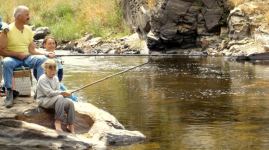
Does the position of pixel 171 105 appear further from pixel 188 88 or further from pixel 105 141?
pixel 105 141

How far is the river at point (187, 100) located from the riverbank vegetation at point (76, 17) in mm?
→ 13997

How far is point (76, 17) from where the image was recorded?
1783 inches

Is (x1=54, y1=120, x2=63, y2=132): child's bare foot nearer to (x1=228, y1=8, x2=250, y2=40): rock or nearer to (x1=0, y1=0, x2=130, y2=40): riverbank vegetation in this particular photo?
(x1=228, y1=8, x2=250, y2=40): rock

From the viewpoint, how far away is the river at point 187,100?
1081 cm

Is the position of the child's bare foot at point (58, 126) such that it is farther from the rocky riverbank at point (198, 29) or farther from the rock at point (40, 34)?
the rock at point (40, 34)

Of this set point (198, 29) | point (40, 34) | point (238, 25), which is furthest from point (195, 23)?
point (40, 34)

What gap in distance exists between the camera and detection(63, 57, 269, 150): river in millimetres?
10807

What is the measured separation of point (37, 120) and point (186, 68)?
14.5 metres

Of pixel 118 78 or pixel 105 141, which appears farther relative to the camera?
pixel 118 78

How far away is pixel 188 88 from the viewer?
59.6ft

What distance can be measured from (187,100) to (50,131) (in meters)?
6.38

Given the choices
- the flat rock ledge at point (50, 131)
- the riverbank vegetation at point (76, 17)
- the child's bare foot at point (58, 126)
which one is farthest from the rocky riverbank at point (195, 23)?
the child's bare foot at point (58, 126)

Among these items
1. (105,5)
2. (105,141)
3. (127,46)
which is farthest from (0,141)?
(105,5)

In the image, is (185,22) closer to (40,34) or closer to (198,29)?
(198,29)
